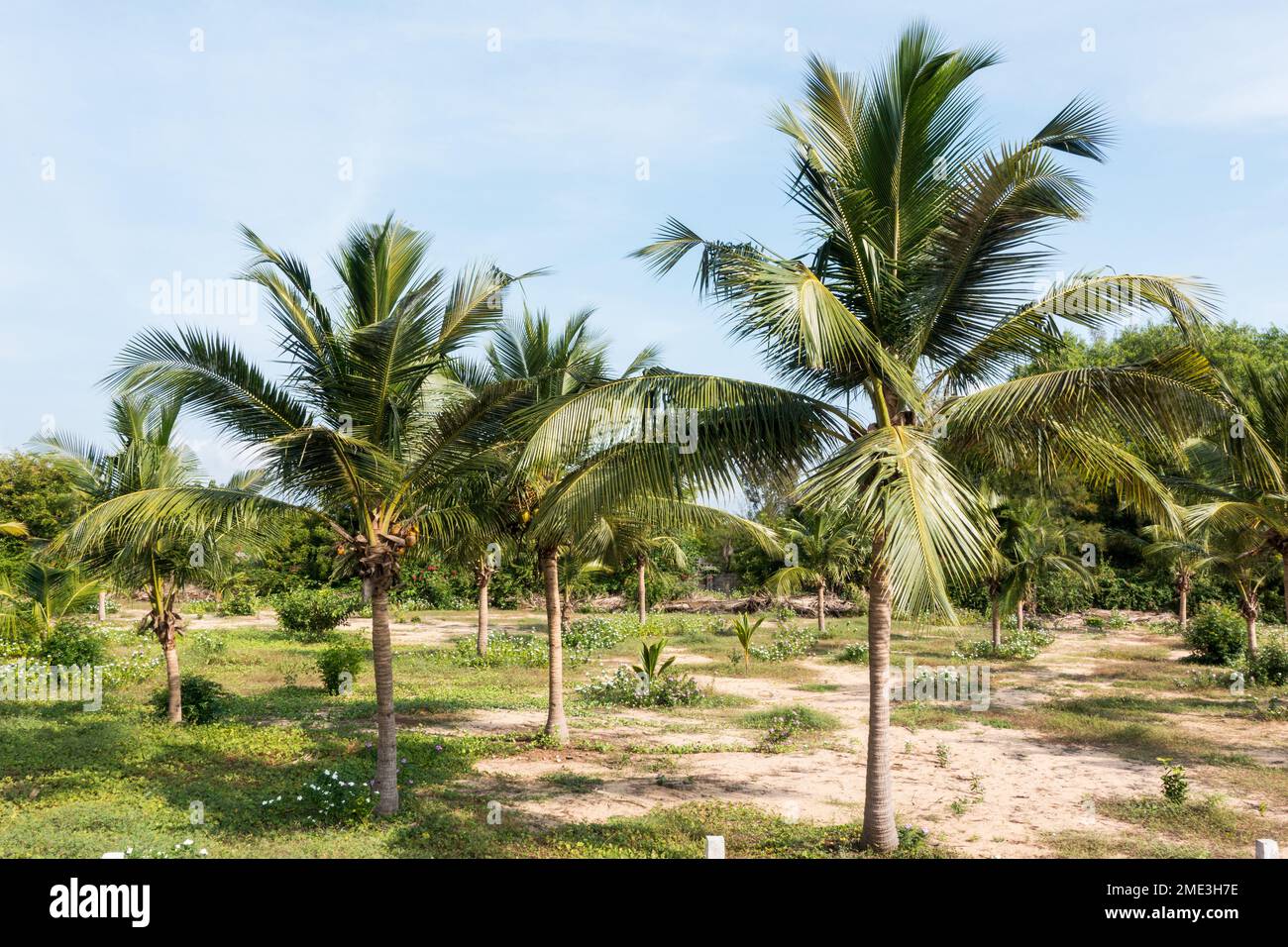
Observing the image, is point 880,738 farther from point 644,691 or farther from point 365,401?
point 644,691

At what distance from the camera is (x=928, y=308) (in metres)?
8.12

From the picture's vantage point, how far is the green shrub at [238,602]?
34.0 m

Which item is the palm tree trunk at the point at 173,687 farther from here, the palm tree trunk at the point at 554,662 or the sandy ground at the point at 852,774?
the palm tree trunk at the point at 554,662

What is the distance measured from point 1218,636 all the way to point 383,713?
2102cm

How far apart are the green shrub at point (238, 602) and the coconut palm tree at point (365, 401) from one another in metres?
27.1

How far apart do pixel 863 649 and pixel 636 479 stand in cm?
1708

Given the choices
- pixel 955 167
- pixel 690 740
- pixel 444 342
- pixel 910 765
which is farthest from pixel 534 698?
pixel 955 167

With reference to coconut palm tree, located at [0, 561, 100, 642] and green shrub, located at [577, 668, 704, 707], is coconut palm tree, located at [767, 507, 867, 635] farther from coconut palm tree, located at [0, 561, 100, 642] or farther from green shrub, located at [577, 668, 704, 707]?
coconut palm tree, located at [0, 561, 100, 642]

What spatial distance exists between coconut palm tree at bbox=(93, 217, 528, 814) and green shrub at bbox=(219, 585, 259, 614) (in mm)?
27089

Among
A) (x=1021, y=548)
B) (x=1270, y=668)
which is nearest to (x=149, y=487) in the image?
(x=1021, y=548)

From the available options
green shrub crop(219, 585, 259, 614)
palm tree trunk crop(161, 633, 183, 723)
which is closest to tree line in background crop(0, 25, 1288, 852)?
palm tree trunk crop(161, 633, 183, 723)

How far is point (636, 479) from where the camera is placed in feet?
28.4

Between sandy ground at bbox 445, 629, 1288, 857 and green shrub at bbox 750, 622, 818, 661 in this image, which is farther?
green shrub at bbox 750, 622, 818, 661

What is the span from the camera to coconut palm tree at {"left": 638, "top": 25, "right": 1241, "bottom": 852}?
7.54 meters
